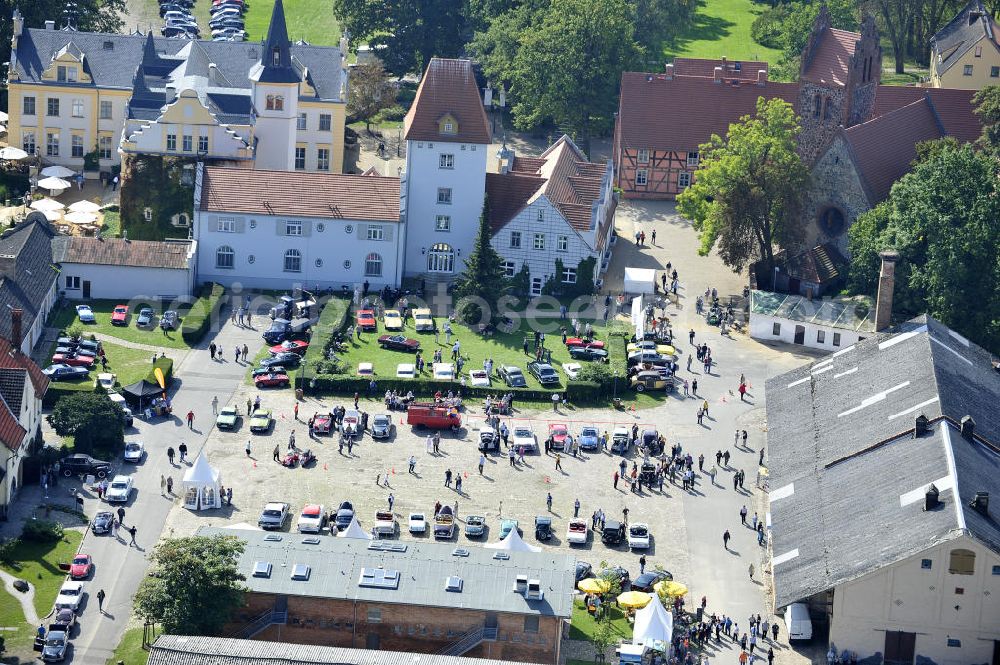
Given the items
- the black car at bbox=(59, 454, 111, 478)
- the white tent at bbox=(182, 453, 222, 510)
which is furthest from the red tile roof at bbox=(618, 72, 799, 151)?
the black car at bbox=(59, 454, 111, 478)

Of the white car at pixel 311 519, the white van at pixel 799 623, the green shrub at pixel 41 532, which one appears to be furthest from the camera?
the white car at pixel 311 519

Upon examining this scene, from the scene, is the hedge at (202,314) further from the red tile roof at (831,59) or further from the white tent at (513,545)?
the red tile roof at (831,59)

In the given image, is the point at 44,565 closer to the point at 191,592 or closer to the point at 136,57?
the point at 191,592

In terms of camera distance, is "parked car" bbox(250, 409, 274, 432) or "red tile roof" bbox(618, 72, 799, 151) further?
"red tile roof" bbox(618, 72, 799, 151)

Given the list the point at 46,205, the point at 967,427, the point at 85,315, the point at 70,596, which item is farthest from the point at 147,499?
the point at 46,205

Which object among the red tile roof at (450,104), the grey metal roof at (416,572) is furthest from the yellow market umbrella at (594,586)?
the red tile roof at (450,104)

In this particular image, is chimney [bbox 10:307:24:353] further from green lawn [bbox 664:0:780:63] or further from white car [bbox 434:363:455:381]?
green lawn [bbox 664:0:780:63]
